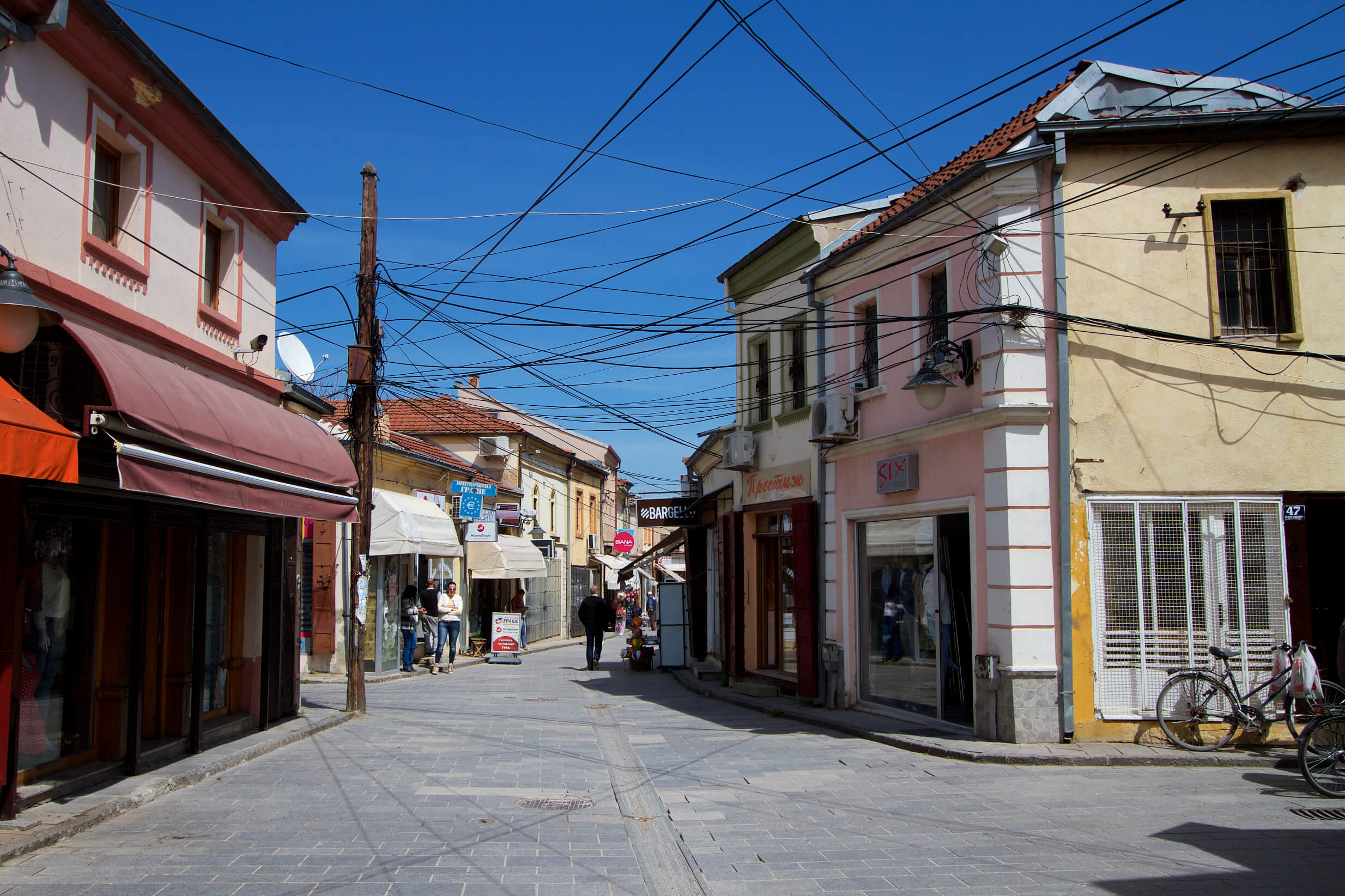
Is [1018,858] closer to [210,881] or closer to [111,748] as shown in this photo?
[210,881]

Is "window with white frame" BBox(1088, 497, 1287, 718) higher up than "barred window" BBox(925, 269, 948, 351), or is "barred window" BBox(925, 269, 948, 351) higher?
"barred window" BBox(925, 269, 948, 351)

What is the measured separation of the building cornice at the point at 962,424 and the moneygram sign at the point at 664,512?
310 inches

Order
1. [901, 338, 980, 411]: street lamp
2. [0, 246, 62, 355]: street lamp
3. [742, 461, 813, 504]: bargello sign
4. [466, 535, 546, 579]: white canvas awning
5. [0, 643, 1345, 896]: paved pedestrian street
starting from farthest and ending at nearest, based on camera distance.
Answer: [466, 535, 546, 579]: white canvas awning → [742, 461, 813, 504]: bargello sign → [901, 338, 980, 411]: street lamp → [0, 246, 62, 355]: street lamp → [0, 643, 1345, 896]: paved pedestrian street

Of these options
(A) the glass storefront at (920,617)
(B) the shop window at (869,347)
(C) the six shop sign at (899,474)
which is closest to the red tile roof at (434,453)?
(B) the shop window at (869,347)

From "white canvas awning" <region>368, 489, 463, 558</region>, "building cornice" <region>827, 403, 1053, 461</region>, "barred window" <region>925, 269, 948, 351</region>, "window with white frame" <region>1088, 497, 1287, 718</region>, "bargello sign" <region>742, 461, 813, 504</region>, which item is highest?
"barred window" <region>925, 269, 948, 351</region>

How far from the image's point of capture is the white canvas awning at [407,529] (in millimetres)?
20438

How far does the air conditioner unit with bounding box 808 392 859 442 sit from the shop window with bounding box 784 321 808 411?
1.54 metres

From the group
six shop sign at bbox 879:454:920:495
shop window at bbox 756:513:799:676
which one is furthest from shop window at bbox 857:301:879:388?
shop window at bbox 756:513:799:676

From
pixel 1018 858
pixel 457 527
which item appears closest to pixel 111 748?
pixel 1018 858

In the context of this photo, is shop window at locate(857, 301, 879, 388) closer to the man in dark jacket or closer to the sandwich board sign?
the man in dark jacket

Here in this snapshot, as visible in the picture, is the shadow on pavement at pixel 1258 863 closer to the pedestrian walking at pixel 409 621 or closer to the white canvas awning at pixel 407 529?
the white canvas awning at pixel 407 529

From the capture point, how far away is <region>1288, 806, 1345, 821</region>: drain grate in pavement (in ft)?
27.1

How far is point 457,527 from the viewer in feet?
91.0

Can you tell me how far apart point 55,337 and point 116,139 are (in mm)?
2881
